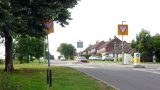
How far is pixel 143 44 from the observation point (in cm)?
9162

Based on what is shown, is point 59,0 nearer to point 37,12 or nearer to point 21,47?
point 37,12

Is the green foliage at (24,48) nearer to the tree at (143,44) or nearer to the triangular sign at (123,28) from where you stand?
the triangular sign at (123,28)

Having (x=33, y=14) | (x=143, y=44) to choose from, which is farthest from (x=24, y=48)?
(x=33, y=14)

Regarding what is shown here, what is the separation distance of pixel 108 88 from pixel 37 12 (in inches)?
342

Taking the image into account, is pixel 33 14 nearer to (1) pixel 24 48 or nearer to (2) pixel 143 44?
(1) pixel 24 48

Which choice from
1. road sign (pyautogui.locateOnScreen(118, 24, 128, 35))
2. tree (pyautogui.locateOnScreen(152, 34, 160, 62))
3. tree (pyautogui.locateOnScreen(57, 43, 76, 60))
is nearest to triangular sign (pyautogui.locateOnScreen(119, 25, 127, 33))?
road sign (pyautogui.locateOnScreen(118, 24, 128, 35))

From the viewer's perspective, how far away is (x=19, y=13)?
2448 cm

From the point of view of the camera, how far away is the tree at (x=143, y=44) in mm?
91438

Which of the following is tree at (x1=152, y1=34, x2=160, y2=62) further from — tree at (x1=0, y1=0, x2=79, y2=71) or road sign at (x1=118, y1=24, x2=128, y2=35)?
tree at (x1=0, y1=0, x2=79, y2=71)

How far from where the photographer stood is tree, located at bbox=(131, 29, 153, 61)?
300 feet

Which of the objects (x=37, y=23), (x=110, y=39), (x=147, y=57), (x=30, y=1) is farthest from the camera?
(x=110, y=39)

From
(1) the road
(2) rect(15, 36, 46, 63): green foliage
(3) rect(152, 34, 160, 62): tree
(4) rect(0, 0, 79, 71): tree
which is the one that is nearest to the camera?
(1) the road

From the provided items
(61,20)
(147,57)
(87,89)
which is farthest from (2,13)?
(147,57)

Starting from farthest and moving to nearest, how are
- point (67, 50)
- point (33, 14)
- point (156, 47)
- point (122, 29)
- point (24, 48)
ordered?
point (67, 50)
point (156, 47)
point (24, 48)
point (122, 29)
point (33, 14)
